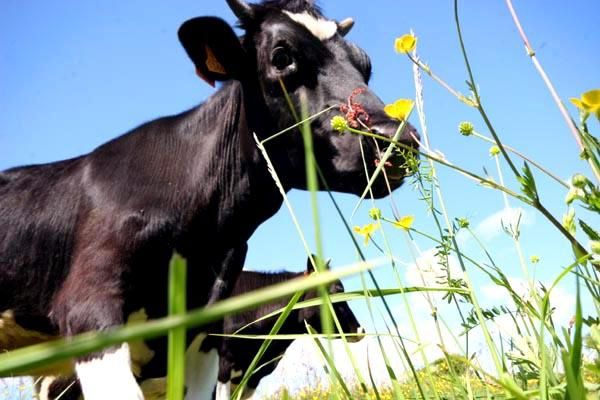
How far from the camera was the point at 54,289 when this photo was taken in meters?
3.74

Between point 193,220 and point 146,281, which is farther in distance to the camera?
point 193,220

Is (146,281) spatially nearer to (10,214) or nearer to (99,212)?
(99,212)

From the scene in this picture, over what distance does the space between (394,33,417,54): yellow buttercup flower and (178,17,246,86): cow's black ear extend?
9.21ft

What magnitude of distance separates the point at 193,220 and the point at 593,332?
305 centimetres

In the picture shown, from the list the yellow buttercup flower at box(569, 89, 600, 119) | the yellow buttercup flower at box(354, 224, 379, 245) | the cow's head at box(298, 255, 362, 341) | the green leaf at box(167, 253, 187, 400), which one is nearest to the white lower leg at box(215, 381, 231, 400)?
the cow's head at box(298, 255, 362, 341)

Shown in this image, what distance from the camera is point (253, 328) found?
910 centimetres

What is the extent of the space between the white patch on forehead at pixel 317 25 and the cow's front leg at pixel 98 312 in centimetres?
181

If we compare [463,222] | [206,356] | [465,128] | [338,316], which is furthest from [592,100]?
[338,316]

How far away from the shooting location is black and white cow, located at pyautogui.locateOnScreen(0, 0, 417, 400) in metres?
3.41

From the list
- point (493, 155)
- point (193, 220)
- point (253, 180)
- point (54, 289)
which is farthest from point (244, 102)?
point (493, 155)

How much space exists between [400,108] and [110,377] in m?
2.27

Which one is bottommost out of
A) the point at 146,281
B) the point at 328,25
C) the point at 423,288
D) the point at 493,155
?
the point at 423,288

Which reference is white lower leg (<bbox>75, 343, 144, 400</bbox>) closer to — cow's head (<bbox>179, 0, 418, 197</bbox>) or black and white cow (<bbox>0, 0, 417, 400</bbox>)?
black and white cow (<bbox>0, 0, 417, 400</bbox>)

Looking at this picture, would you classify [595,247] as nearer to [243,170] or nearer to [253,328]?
[243,170]
